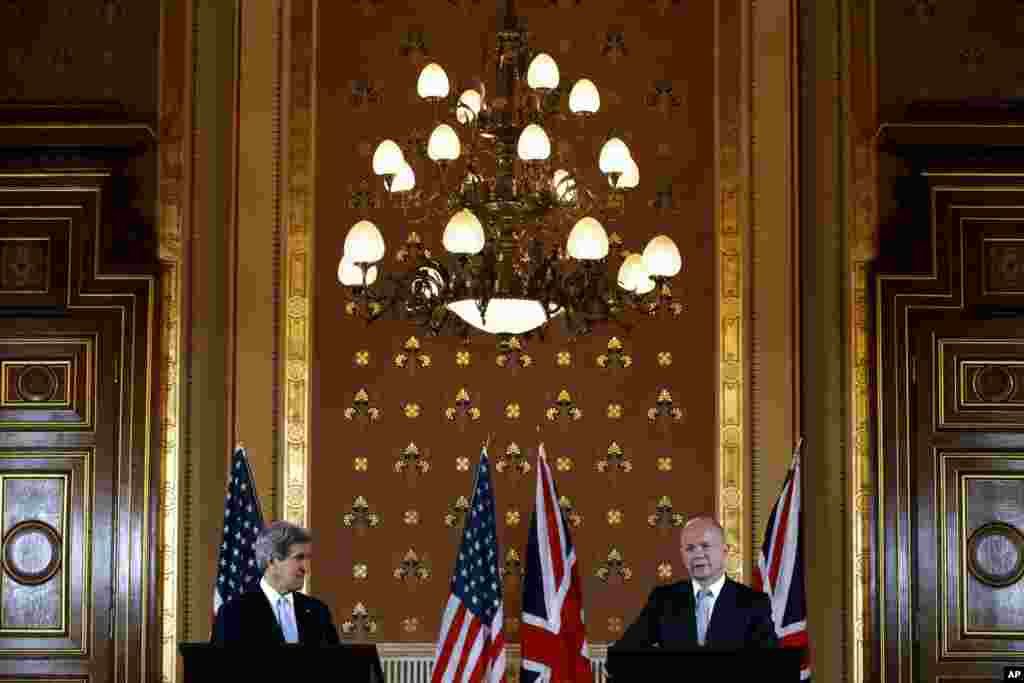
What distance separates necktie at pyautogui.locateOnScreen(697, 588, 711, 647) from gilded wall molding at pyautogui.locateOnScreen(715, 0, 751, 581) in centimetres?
302

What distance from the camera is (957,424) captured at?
10070 millimetres

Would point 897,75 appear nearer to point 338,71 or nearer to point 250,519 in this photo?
point 338,71

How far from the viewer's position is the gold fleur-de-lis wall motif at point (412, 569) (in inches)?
404

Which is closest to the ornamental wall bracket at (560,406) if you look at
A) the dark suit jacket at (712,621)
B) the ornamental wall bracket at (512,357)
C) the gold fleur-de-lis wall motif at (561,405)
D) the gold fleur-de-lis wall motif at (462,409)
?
the gold fleur-de-lis wall motif at (561,405)

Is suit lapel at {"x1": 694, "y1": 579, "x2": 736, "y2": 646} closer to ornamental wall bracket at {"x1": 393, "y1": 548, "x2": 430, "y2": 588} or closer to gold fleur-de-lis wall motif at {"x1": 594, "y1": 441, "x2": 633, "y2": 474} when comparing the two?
gold fleur-de-lis wall motif at {"x1": 594, "y1": 441, "x2": 633, "y2": 474}

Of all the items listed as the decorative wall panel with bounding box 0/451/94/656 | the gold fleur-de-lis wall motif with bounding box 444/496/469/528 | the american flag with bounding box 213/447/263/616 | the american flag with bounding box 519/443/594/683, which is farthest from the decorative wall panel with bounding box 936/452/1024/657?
the decorative wall panel with bounding box 0/451/94/656

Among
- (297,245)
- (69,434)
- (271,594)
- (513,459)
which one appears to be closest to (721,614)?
(271,594)

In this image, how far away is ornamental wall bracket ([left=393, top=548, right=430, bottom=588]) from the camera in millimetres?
10273

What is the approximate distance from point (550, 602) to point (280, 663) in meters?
3.45

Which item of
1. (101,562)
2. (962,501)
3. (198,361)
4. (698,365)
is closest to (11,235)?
(198,361)

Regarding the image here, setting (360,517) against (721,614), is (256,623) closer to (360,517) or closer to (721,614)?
(721,614)

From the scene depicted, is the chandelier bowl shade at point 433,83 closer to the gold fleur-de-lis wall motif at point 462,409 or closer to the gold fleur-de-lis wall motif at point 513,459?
the gold fleur-de-lis wall motif at point 462,409

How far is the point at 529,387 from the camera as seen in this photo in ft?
34.1

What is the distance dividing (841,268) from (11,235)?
449cm
